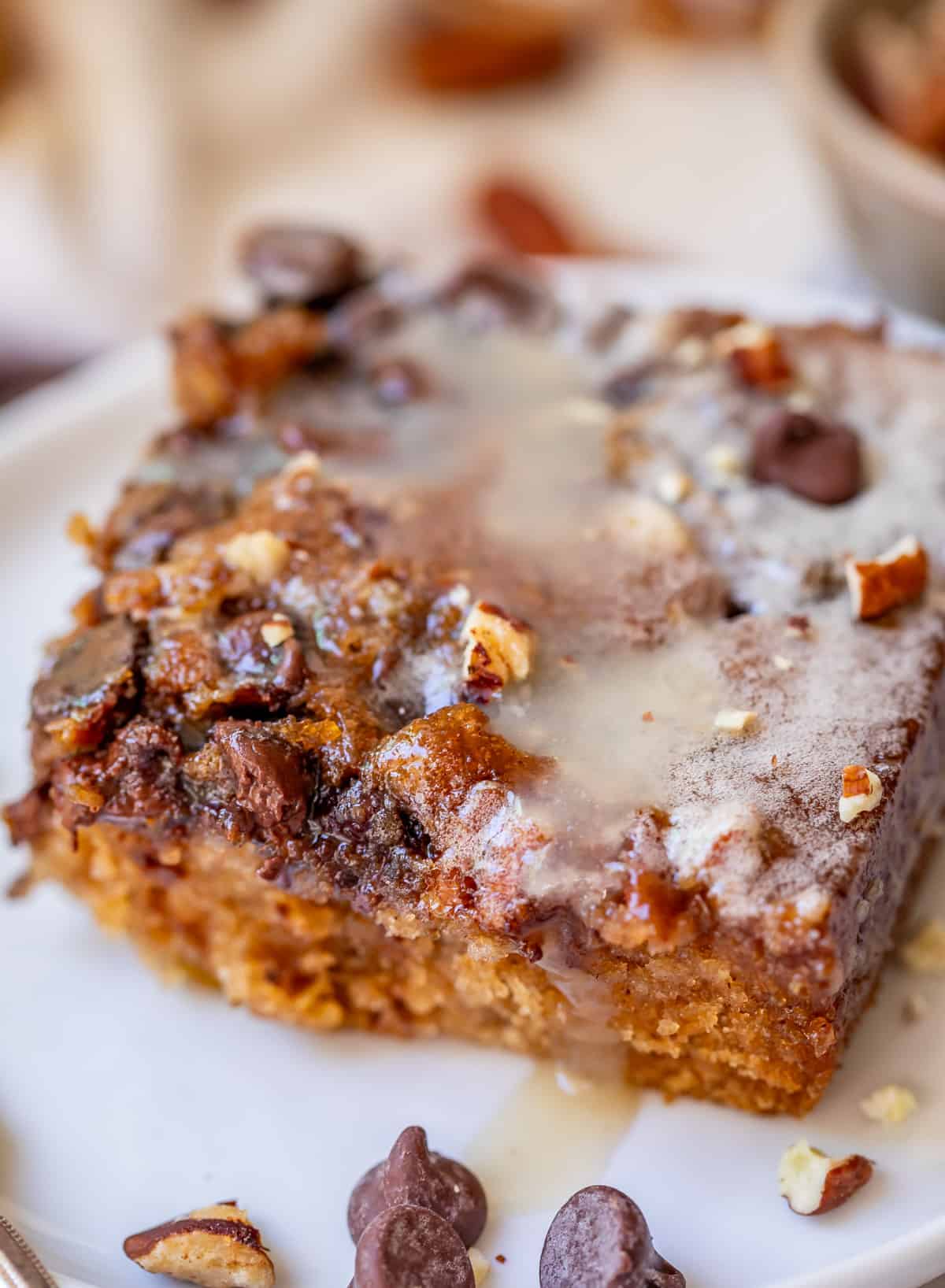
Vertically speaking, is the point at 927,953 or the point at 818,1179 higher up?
the point at 818,1179

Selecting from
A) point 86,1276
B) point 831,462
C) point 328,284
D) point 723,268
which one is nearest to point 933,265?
point 723,268

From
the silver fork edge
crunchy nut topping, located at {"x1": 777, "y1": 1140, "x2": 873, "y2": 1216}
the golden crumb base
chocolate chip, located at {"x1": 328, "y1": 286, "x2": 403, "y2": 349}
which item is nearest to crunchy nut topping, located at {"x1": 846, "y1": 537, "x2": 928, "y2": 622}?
the golden crumb base

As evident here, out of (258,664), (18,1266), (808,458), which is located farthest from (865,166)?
(18,1266)

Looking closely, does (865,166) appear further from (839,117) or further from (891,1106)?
(891,1106)

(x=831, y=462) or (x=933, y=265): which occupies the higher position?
(x=831, y=462)

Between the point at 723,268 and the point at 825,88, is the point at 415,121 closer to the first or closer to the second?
the point at 723,268
